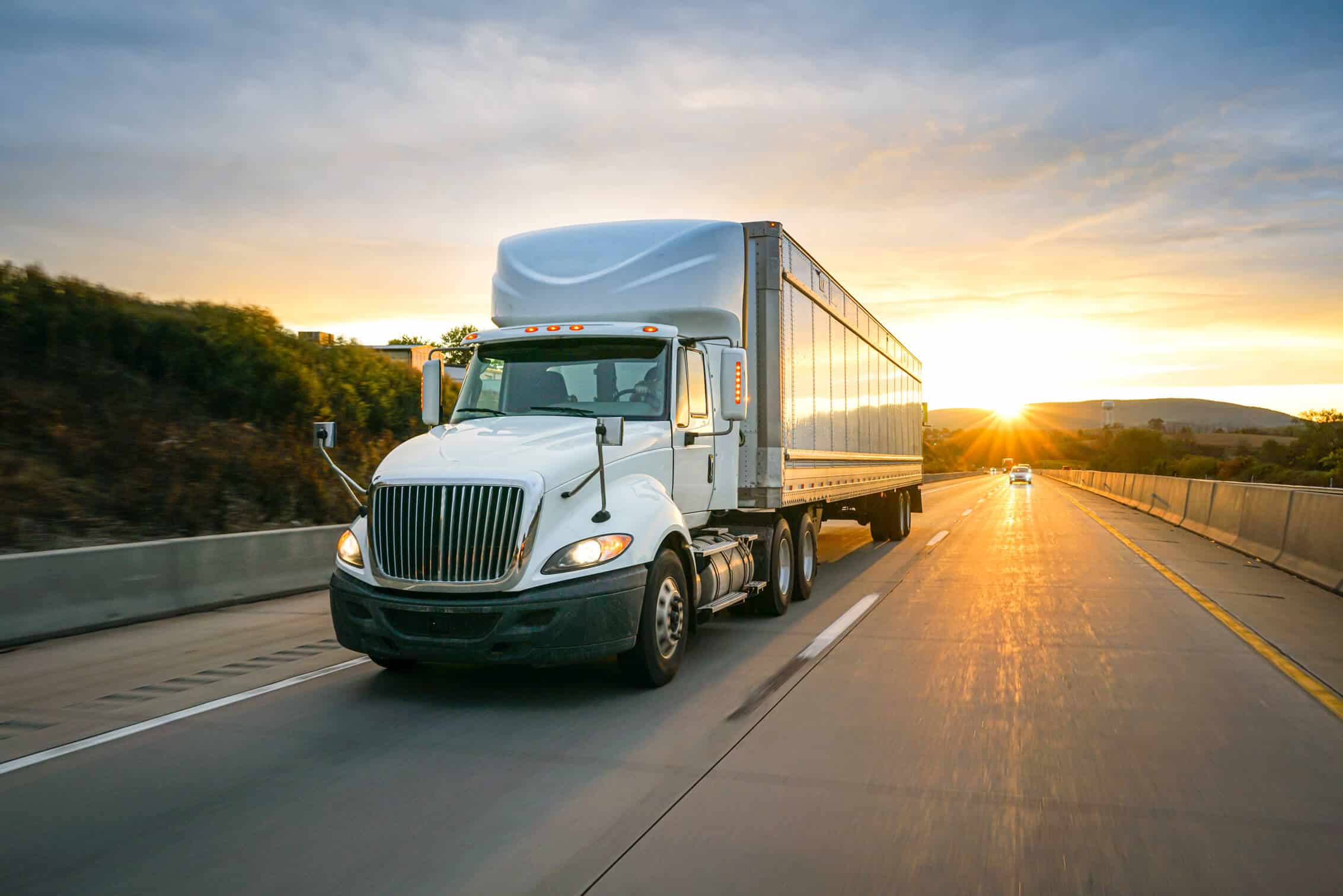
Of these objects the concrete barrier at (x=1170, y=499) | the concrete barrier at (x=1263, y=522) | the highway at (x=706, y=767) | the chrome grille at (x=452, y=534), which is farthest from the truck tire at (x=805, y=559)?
the concrete barrier at (x=1170, y=499)

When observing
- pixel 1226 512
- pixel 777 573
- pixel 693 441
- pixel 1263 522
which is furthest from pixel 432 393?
pixel 1226 512

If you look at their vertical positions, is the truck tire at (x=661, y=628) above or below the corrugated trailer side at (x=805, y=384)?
below

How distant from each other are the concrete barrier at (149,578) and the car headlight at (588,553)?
16.6 feet

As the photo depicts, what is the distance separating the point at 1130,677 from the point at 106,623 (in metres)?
8.54

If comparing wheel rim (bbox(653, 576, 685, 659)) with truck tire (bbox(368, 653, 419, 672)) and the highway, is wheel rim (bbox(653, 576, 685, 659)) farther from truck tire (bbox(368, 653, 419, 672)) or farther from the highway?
truck tire (bbox(368, 653, 419, 672))

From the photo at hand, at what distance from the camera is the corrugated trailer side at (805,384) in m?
10.1

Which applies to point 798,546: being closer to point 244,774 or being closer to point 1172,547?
point 244,774

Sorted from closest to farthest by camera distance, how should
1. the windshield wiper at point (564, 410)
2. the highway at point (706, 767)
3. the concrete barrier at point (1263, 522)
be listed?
the highway at point (706, 767), the windshield wiper at point (564, 410), the concrete barrier at point (1263, 522)

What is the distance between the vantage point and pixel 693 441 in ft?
27.9

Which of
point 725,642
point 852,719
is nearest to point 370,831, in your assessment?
point 852,719

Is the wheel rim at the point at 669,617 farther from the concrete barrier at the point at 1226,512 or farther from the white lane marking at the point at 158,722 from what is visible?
the concrete barrier at the point at 1226,512

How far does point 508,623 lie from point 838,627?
4.20 meters

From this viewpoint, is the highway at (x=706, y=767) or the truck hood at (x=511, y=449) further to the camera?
the truck hood at (x=511, y=449)

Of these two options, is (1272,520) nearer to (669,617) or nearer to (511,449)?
(669,617)
